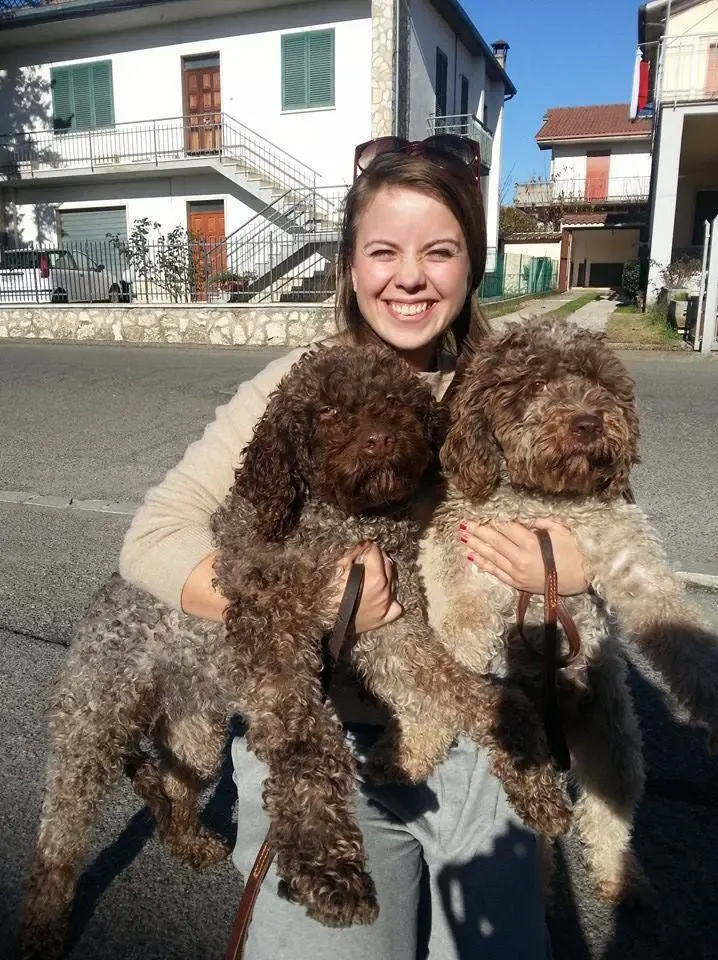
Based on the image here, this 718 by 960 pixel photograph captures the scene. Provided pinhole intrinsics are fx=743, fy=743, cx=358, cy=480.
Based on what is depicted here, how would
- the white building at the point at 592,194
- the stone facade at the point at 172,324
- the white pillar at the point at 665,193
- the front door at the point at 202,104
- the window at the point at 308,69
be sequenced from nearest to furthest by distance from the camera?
1. the stone facade at the point at 172,324
2. the white pillar at the point at 665,193
3. the window at the point at 308,69
4. the front door at the point at 202,104
5. the white building at the point at 592,194

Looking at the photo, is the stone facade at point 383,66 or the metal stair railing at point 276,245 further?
the stone facade at point 383,66

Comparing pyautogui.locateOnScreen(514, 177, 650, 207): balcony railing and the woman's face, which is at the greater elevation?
pyautogui.locateOnScreen(514, 177, 650, 207): balcony railing

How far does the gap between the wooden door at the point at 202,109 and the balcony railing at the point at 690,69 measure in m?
13.4

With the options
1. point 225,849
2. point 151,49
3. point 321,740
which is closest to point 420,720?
point 321,740

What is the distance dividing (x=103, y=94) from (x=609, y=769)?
28.7 m

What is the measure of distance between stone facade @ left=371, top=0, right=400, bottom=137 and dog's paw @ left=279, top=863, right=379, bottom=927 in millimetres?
21920

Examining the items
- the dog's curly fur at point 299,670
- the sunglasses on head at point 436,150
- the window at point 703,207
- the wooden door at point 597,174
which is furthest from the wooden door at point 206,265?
the wooden door at point 597,174

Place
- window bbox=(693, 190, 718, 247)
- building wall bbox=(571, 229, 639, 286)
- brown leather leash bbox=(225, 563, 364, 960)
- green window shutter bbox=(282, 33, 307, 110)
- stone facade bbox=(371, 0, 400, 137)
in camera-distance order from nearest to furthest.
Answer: brown leather leash bbox=(225, 563, 364, 960) < stone facade bbox=(371, 0, 400, 137) < green window shutter bbox=(282, 33, 307, 110) < window bbox=(693, 190, 718, 247) < building wall bbox=(571, 229, 639, 286)

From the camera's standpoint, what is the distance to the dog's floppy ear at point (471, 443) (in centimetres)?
241

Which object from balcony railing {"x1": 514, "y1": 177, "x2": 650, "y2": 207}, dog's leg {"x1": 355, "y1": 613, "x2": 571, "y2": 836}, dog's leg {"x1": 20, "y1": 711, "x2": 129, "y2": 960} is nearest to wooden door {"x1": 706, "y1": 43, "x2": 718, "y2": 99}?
dog's leg {"x1": 355, "y1": 613, "x2": 571, "y2": 836}

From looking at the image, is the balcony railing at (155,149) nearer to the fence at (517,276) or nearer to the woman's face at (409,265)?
the fence at (517,276)

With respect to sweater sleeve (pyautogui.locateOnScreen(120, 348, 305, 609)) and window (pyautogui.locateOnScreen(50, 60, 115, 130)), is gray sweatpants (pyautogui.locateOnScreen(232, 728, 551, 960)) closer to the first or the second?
sweater sleeve (pyautogui.locateOnScreen(120, 348, 305, 609))

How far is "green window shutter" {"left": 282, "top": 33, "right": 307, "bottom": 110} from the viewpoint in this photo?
2256cm

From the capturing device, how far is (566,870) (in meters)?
2.85
